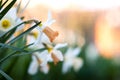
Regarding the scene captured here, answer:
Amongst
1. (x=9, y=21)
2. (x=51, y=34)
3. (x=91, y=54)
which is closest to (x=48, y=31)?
(x=51, y=34)

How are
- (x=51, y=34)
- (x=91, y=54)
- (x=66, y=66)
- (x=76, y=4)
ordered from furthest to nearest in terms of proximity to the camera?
(x=76, y=4)
(x=91, y=54)
(x=66, y=66)
(x=51, y=34)

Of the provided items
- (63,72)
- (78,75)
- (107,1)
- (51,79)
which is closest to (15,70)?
(51,79)

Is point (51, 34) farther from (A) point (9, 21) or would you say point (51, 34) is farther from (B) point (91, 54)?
(B) point (91, 54)

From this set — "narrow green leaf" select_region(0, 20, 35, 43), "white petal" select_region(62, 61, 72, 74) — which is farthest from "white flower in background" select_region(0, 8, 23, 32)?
"white petal" select_region(62, 61, 72, 74)

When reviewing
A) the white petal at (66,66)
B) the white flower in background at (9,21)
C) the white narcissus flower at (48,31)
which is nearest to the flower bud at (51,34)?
the white narcissus flower at (48,31)

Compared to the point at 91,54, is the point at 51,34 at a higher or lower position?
higher

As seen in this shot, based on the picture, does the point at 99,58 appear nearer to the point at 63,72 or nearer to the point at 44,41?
the point at 63,72

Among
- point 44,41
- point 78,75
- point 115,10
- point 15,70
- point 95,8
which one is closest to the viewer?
point 44,41

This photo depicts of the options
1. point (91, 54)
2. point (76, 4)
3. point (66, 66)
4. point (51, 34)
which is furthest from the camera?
point (76, 4)

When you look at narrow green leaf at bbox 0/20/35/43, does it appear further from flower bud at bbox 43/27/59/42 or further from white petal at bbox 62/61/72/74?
white petal at bbox 62/61/72/74
